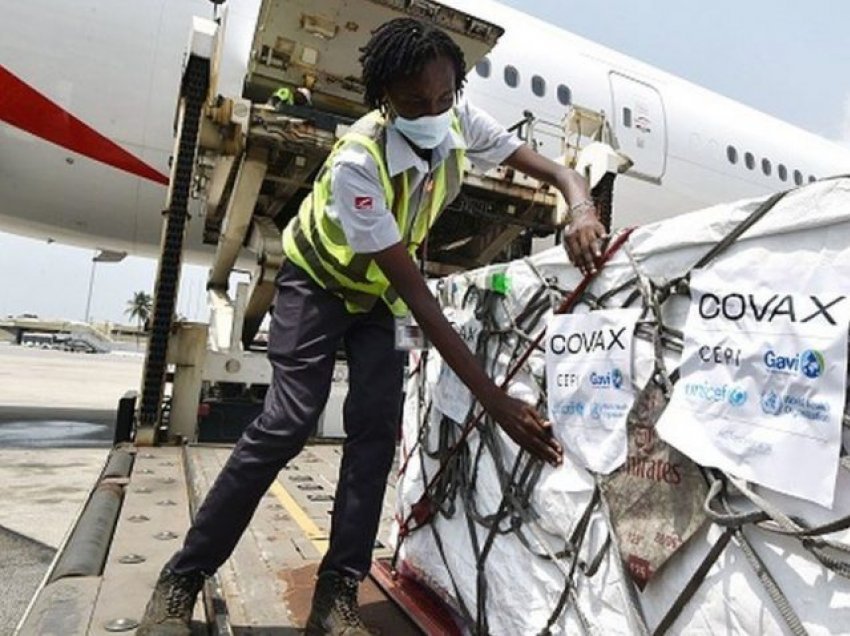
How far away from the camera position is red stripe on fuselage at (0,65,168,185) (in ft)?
15.9

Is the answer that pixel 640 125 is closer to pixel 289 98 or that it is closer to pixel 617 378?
pixel 289 98

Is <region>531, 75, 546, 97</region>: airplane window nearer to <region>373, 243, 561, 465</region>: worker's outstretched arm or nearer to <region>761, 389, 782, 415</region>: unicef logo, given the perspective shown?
<region>373, 243, 561, 465</region>: worker's outstretched arm

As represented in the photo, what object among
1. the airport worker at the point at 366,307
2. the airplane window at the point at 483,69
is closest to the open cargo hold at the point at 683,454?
the airport worker at the point at 366,307

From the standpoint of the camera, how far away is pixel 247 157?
3.75 m

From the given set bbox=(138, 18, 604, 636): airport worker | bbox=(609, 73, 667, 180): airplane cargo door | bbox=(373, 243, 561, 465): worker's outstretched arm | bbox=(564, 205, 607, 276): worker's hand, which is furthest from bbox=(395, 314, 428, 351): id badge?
bbox=(609, 73, 667, 180): airplane cargo door

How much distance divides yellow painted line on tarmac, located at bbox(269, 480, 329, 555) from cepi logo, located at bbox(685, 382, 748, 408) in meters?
1.20

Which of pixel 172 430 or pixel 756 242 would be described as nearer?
pixel 756 242

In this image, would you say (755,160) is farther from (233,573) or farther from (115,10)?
(233,573)

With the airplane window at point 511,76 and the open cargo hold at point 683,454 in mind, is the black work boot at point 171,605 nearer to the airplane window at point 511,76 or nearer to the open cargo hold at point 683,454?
the open cargo hold at point 683,454

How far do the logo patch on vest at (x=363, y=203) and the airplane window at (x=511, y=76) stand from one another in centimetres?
558

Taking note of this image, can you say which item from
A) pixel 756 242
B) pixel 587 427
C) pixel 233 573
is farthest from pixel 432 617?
pixel 756 242

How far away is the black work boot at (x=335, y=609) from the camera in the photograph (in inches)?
57.9

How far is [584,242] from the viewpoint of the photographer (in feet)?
4.22

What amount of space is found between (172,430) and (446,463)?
8.30 feet
